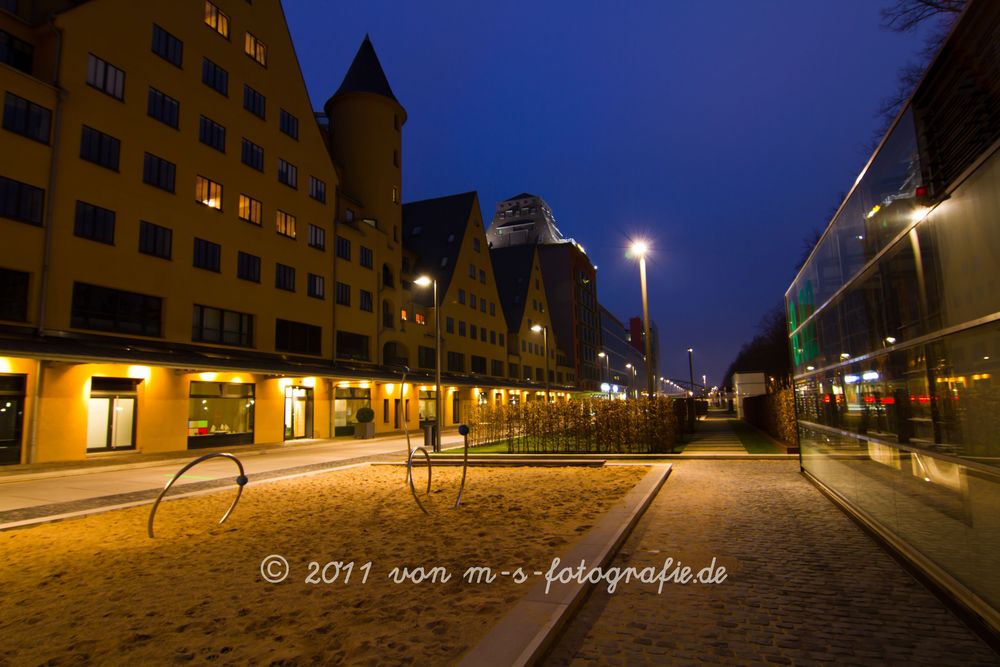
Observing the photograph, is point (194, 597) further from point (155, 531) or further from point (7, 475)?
point (7, 475)

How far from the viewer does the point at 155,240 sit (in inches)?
920

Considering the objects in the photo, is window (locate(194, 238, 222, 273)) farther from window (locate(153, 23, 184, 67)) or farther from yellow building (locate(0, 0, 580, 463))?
window (locate(153, 23, 184, 67))

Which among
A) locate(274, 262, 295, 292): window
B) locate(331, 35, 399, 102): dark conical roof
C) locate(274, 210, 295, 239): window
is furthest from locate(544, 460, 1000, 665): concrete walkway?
locate(331, 35, 399, 102): dark conical roof

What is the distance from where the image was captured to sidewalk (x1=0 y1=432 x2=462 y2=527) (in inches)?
448

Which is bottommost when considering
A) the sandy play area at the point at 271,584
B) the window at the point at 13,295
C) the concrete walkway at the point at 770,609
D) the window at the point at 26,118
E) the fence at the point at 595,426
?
the concrete walkway at the point at 770,609

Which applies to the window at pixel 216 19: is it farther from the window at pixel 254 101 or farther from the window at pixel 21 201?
the window at pixel 21 201

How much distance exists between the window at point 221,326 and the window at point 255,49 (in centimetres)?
1397

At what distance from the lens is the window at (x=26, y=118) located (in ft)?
60.9

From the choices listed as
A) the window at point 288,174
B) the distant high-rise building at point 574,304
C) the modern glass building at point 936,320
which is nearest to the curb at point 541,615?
the modern glass building at point 936,320

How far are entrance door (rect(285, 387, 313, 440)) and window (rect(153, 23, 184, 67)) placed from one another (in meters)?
16.0

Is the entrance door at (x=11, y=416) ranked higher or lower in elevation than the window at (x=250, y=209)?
lower

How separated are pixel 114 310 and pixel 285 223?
448 inches

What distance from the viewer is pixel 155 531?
847cm

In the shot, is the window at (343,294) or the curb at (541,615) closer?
the curb at (541,615)
